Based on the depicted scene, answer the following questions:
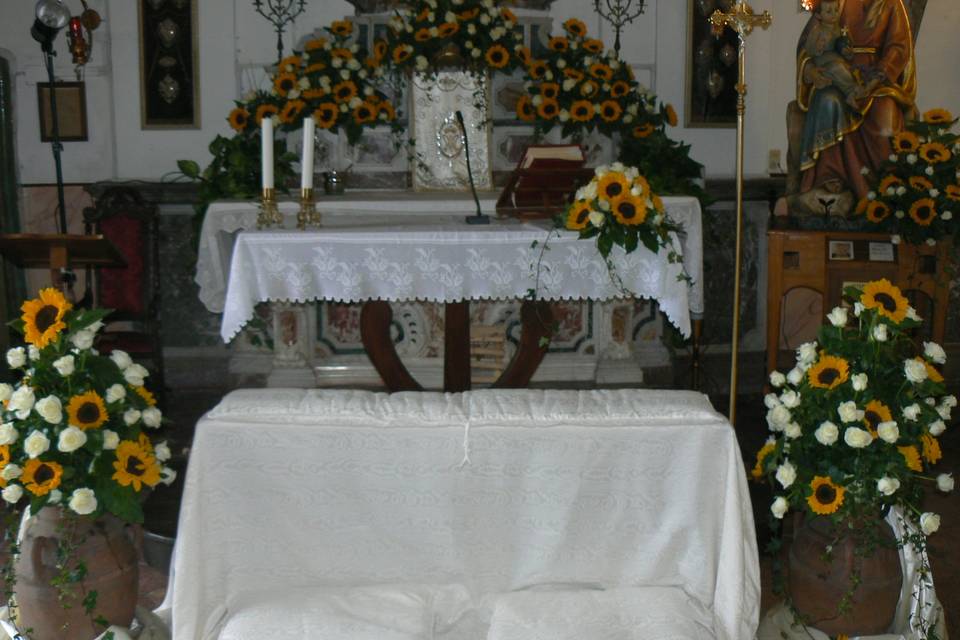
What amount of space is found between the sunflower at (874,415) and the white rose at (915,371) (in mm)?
96

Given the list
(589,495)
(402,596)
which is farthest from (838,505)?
(402,596)

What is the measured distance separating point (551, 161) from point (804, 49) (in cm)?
232

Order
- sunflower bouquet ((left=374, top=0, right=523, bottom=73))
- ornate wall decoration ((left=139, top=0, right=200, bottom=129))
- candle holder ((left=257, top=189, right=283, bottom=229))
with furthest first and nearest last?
ornate wall decoration ((left=139, top=0, right=200, bottom=129))
sunflower bouquet ((left=374, top=0, right=523, bottom=73))
candle holder ((left=257, top=189, right=283, bottom=229))

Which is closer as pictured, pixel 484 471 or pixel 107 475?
pixel 484 471

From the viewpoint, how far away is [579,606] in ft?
7.79

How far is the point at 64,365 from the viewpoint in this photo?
2.57m

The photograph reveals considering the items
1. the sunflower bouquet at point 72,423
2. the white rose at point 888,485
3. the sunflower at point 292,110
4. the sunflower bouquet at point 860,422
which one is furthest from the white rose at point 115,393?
the sunflower at point 292,110

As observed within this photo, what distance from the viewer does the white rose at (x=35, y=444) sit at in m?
2.48

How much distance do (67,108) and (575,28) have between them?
3075mm

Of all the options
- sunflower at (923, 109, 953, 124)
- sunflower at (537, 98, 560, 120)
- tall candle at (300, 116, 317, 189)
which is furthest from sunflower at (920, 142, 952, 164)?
tall candle at (300, 116, 317, 189)

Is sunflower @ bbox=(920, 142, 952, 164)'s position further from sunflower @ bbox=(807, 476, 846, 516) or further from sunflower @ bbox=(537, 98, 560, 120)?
sunflower @ bbox=(807, 476, 846, 516)

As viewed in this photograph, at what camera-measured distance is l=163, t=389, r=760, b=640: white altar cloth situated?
2.40 metres

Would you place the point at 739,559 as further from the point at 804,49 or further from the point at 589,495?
the point at 804,49

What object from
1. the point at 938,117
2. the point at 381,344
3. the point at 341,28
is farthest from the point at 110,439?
the point at 938,117
